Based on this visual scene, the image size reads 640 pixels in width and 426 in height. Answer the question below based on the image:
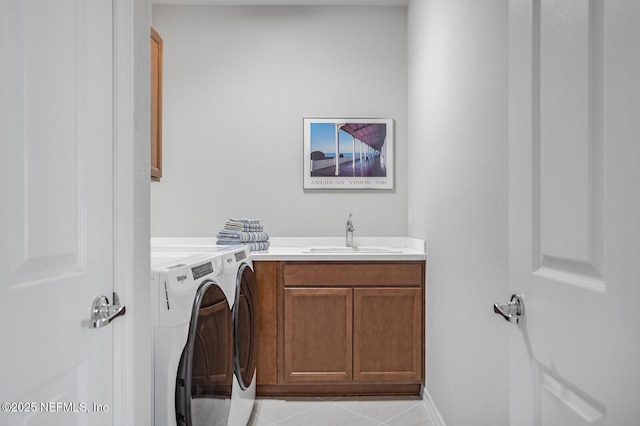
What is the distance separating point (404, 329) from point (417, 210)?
797 mm

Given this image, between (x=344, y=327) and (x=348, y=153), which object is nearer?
(x=344, y=327)

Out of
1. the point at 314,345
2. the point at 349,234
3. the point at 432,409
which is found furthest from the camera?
the point at 349,234

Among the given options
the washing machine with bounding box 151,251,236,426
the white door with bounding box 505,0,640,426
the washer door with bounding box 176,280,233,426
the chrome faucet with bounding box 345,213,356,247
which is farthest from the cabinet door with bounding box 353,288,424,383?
the white door with bounding box 505,0,640,426

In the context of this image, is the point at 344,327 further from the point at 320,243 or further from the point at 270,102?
the point at 270,102

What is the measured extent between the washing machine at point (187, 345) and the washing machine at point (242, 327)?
0.37 metres

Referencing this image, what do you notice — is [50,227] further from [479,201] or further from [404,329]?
[404,329]

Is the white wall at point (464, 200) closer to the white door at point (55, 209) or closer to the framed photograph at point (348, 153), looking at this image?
the framed photograph at point (348, 153)

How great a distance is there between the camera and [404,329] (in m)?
2.67

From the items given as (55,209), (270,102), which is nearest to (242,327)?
(55,209)

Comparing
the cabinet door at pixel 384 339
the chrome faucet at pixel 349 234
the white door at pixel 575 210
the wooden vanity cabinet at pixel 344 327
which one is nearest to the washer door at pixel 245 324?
the wooden vanity cabinet at pixel 344 327

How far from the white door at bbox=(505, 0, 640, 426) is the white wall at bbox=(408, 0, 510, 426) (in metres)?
0.49

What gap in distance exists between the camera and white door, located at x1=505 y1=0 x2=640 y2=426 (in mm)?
601

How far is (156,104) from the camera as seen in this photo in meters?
1.77

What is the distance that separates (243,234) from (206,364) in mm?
1458
